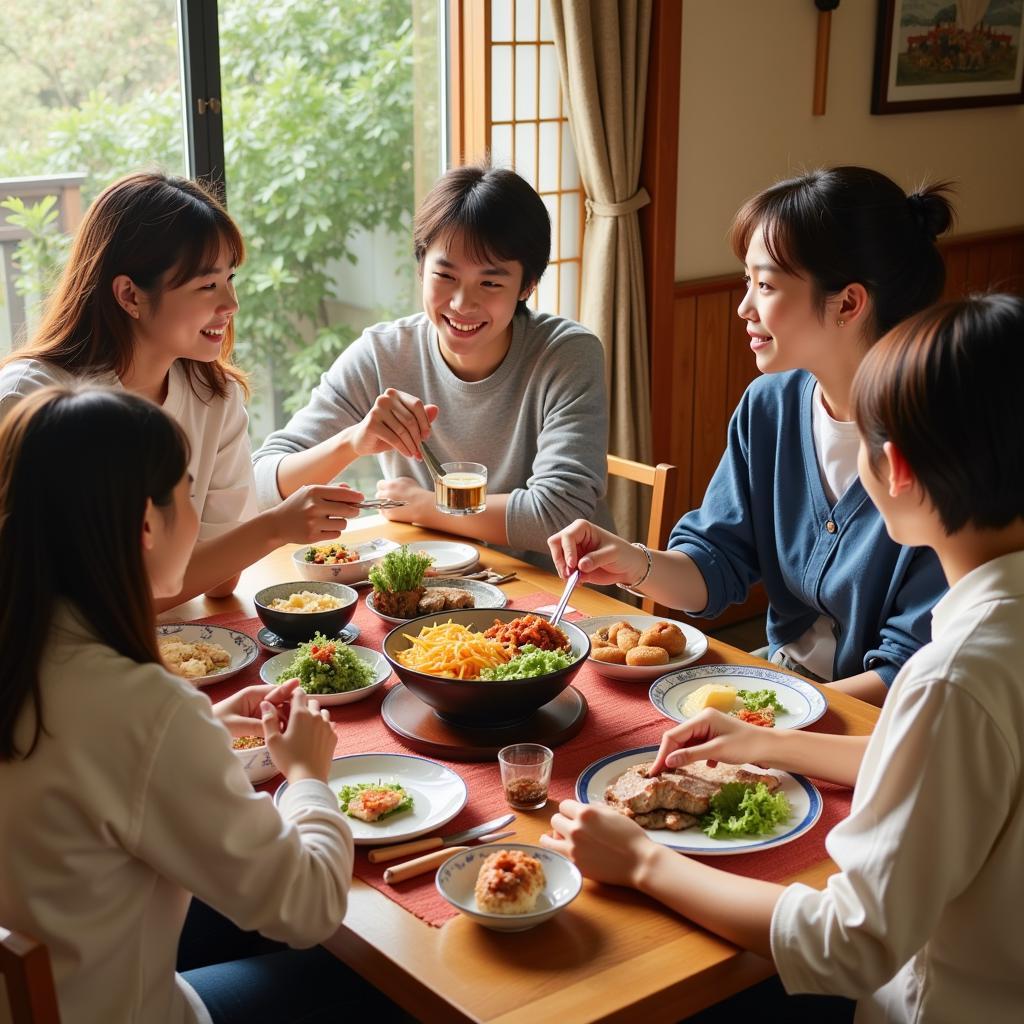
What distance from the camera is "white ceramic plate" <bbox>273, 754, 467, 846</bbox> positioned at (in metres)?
1.45

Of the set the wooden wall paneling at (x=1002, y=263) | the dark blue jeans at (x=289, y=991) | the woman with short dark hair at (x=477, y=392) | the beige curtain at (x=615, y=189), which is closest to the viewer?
the dark blue jeans at (x=289, y=991)

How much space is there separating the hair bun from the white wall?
74.4 inches

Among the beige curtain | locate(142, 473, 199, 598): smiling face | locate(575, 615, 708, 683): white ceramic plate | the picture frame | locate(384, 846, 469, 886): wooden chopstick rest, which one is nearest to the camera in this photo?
locate(142, 473, 199, 598): smiling face

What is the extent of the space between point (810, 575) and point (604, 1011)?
112 cm

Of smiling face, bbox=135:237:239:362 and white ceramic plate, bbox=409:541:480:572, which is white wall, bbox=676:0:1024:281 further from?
smiling face, bbox=135:237:239:362

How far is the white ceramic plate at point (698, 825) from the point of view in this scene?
4.65 feet

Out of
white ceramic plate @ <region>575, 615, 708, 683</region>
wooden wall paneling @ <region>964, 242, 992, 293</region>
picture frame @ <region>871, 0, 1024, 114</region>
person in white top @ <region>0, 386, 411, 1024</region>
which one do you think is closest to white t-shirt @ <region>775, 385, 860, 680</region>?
white ceramic plate @ <region>575, 615, 708, 683</region>

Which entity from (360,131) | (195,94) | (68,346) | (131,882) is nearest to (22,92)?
(195,94)

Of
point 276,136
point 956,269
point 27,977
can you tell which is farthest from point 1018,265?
point 27,977

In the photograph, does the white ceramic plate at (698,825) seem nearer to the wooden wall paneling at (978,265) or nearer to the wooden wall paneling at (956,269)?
the wooden wall paneling at (956,269)

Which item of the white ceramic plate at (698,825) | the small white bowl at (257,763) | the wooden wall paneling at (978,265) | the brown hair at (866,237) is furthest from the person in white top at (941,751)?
the wooden wall paneling at (978,265)

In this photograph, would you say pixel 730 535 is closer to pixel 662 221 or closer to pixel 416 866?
pixel 416 866

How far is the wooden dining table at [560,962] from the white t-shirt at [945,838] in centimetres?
8

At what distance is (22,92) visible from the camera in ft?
11.7
